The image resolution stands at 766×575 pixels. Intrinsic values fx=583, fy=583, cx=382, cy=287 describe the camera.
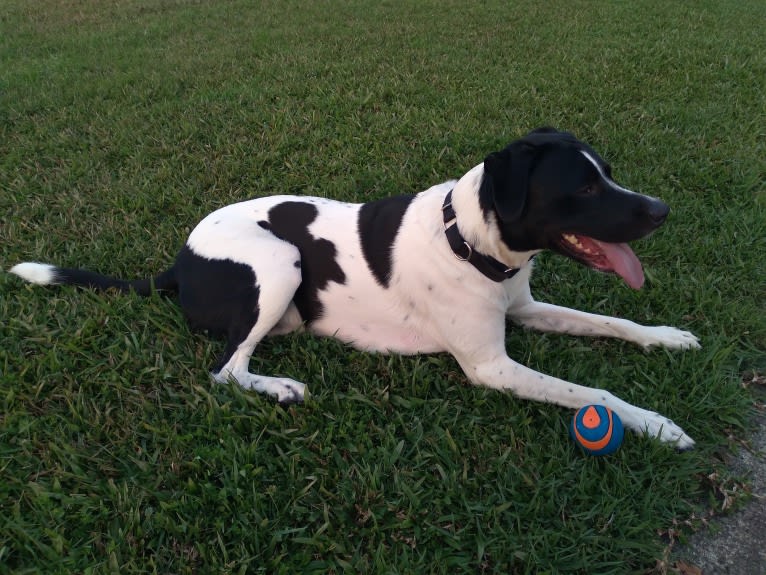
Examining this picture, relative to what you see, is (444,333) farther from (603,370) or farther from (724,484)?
(724,484)

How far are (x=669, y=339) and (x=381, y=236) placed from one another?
1.52 m

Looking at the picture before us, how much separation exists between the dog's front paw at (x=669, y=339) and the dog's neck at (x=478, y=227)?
0.81 m

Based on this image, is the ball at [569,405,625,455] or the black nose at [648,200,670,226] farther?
the black nose at [648,200,670,226]

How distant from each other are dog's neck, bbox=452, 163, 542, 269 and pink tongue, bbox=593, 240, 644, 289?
32cm

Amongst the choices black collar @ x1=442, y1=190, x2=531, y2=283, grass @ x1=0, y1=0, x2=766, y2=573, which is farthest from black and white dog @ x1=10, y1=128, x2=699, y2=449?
grass @ x1=0, y1=0, x2=766, y2=573

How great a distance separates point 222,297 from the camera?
288cm

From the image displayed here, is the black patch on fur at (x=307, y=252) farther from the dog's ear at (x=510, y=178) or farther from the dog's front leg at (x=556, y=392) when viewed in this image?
the dog's ear at (x=510, y=178)

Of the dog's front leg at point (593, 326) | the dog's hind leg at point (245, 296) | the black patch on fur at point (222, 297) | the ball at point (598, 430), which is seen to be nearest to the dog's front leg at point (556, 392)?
the ball at point (598, 430)

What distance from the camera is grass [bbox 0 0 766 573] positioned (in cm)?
212

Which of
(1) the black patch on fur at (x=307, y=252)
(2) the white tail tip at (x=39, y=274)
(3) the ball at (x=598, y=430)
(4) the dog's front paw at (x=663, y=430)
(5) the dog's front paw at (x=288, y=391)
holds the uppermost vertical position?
(1) the black patch on fur at (x=307, y=252)

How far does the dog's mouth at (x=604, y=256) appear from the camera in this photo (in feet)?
8.23

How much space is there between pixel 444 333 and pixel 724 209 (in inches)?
99.3

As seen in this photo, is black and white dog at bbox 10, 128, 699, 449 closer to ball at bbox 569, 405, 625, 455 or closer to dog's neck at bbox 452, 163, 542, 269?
dog's neck at bbox 452, 163, 542, 269

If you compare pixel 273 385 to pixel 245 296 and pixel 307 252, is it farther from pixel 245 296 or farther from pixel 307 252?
pixel 307 252
